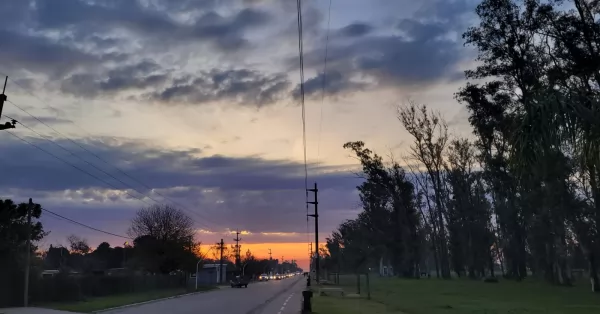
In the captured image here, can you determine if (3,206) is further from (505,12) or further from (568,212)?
(568,212)

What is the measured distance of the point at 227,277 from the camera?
135m

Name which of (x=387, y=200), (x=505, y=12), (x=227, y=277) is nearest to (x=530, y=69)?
(x=505, y=12)

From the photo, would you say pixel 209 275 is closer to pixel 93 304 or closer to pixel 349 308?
pixel 93 304

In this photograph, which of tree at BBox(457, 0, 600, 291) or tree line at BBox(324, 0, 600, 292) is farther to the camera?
tree at BBox(457, 0, 600, 291)

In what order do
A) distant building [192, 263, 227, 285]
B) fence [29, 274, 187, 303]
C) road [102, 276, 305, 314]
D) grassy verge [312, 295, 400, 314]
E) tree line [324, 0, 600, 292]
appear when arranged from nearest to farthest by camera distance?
1. tree line [324, 0, 600, 292]
2. grassy verge [312, 295, 400, 314]
3. road [102, 276, 305, 314]
4. fence [29, 274, 187, 303]
5. distant building [192, 263, 227, 285]

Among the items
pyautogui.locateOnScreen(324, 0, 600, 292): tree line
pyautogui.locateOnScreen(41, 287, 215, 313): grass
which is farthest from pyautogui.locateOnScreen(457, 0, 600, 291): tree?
pyautogui.locateOnScreen(41, 287, 215, 313): grass

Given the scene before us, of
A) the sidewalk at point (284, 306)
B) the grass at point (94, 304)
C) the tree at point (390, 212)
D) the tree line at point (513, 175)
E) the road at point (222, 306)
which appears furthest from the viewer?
the tree at point (390, 212)

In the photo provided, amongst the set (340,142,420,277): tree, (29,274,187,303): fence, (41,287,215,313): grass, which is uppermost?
(340,142,420,277): tree

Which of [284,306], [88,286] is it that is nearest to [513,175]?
[284,306]

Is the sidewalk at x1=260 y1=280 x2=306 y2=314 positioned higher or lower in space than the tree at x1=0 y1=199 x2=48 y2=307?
lower

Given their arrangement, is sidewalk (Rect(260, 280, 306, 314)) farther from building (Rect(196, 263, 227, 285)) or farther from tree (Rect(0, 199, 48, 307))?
building (Rect(196, 263, 227, 285))

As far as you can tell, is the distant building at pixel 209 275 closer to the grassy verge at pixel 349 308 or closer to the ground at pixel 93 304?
the ground at pixel 93 304

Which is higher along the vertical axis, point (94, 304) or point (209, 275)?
point (209, 275)

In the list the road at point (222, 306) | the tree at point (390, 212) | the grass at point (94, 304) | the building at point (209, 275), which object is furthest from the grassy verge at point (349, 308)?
the building at point (209, 275)
